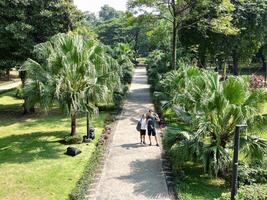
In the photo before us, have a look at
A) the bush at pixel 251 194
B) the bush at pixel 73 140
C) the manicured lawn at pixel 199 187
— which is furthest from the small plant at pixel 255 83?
the bush at pixel 73 140

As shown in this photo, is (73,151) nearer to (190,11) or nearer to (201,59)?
(190,11)

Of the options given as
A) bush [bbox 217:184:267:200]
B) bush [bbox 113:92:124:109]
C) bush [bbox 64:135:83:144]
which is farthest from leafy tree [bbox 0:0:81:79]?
bush [bbox 217:184:267:200]

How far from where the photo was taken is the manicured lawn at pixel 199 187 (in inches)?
447

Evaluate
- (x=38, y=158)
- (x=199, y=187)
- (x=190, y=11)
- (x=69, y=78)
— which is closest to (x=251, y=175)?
(x=199, y=187)

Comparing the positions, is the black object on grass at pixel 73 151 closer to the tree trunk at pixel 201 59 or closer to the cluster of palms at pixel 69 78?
the cluster of palms at pixel 69 78

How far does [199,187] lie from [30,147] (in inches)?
330

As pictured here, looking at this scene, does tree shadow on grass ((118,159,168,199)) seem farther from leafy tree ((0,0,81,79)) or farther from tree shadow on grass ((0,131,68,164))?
leafy tree ((0,0,81,79))

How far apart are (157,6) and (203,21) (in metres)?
3.60

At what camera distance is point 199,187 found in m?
12.1

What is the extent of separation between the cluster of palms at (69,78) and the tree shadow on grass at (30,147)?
6.13 feet

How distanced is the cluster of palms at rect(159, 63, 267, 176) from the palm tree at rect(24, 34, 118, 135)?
4.76 metres

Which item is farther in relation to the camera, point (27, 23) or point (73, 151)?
point (27, 23)

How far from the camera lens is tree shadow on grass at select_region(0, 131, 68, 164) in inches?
610

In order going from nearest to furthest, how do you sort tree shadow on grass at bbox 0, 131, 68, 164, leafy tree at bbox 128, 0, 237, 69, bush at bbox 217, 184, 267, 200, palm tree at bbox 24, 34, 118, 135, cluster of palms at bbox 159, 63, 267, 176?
1. bush at bbox 217, 184, 267, 200
2. cluster of palms at bbox 159, 63, 267, 176
3. tree shadow on grass at bbox 0, 131, 68, 164
4. palm tree at bbox 24, 34, 118, 135
5. leafy tree at bbox 128, 0, 237, 69
